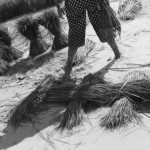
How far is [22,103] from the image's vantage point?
11.2 feet

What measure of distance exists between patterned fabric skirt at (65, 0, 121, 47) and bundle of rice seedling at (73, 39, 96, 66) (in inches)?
15.6

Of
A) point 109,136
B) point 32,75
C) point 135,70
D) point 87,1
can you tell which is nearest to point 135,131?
point 109,136

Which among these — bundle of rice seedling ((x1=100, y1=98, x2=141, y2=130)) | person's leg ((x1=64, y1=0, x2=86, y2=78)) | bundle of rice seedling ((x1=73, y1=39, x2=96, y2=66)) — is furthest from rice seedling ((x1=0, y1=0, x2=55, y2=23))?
bundle of rice seedling ((x1=100, y1=98, x2=141, y2=130))

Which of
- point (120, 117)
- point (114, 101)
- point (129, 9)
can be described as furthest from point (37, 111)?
point (129, 9)

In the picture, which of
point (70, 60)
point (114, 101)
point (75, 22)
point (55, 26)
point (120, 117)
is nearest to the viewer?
point (120, 117)

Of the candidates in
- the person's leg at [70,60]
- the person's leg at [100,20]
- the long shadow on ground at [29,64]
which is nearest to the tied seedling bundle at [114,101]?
the person's leg at [70,60]

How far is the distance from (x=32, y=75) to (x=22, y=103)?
814mm

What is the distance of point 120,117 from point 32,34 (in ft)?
7.47

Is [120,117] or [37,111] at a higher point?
[120,117]

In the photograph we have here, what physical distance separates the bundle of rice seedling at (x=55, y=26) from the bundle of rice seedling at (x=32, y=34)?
115 millimetres

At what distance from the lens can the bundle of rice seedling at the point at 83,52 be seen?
4.13 m

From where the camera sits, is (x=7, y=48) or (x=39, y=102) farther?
(x=7, y=48)

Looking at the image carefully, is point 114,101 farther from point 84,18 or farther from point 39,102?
point 84,18

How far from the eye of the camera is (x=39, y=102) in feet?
11.3
